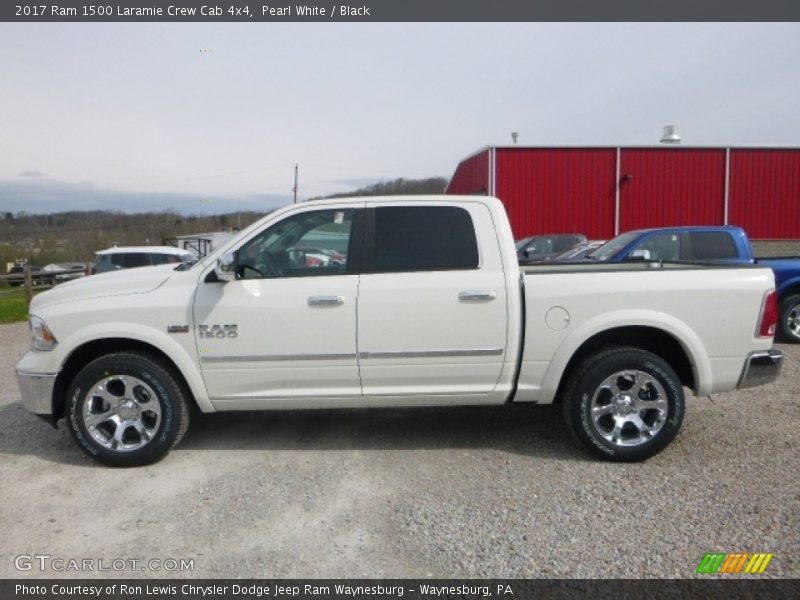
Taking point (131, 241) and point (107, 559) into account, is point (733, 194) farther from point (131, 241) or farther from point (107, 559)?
point (131, 241)

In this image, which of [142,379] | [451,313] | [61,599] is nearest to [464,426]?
[451,313]

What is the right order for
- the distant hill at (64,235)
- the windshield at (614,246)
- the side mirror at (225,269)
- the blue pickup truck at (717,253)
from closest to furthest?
A: the side mirror at (225,269) < the blue pickup truck at (717,253) < the windshield at (614,246) < the distant hill at (64,235)

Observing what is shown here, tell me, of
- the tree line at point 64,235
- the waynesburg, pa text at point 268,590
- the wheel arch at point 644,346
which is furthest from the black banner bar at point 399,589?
the tree line at point 64,235

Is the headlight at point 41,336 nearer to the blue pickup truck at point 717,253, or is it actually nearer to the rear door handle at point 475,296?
the rear door handle at point 475,296

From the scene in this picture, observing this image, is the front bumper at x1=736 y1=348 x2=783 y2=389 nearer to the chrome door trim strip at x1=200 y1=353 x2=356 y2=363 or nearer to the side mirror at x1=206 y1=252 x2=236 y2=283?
the chrome door trim strip at x1=200 y1=353 x2=356 y2=363

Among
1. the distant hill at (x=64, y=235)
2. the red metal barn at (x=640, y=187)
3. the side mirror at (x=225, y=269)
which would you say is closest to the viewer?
the side mirror at (x=225, y=269)

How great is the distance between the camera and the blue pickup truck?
8.07m

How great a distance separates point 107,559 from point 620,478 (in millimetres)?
3106

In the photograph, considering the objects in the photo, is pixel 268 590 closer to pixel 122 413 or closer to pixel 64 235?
pixel 122 413

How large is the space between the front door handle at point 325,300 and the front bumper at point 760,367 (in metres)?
2.90

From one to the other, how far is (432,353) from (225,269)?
1546 millimetres

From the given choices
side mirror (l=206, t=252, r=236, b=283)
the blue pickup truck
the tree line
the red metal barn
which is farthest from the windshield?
the tree line

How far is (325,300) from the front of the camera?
153 inches

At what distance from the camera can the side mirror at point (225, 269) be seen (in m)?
3.83
